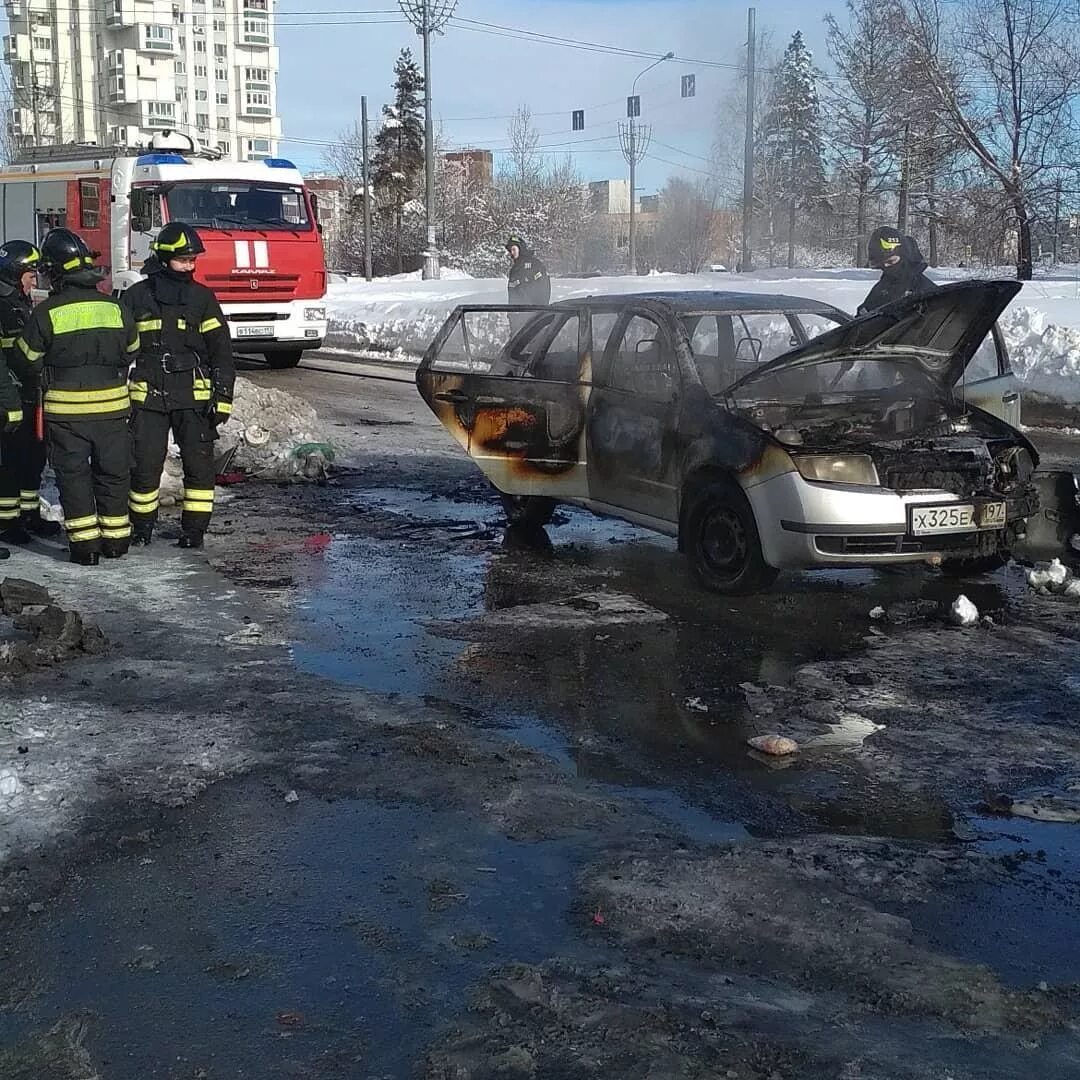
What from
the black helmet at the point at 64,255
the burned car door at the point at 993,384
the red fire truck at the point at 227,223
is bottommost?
the burned car door at the point at 993,384

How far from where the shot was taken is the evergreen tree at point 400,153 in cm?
6762

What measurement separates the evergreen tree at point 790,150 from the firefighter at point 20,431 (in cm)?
4980

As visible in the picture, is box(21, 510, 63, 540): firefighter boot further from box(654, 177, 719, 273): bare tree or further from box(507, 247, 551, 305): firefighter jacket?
box(654, 177, 719, 273): bare tree

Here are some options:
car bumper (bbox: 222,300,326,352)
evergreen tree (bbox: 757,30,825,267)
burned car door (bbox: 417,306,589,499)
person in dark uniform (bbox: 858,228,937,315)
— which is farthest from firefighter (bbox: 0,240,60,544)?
evergreen tree (bbox: 757,30,825,267)

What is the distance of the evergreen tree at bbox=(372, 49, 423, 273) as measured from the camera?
222 ft

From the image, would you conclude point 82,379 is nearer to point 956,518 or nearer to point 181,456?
point 181,456

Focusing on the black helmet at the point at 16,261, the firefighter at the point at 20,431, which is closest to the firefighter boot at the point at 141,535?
the firefighter at the point at 20,431

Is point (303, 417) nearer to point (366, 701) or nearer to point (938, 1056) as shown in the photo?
point (366, 701)

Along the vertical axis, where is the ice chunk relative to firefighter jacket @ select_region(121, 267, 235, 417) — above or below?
below

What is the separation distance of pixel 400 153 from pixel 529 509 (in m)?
64.6

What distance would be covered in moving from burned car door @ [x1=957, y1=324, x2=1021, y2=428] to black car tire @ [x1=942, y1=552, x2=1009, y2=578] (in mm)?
809

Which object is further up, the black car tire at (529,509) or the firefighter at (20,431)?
the firefighter at (20,431)

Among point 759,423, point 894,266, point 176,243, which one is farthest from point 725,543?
point 894,266

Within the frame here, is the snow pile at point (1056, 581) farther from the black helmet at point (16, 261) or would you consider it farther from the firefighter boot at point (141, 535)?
the black helmet at point (16, 261)
